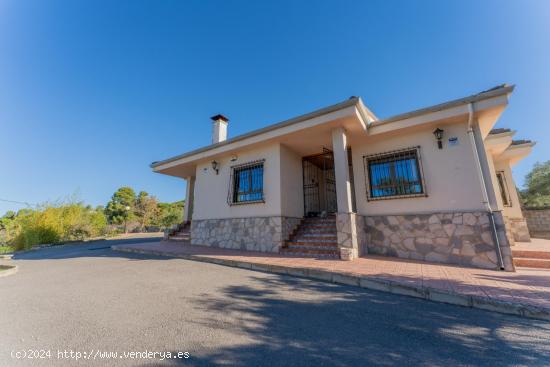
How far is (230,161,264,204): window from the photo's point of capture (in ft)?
23.2

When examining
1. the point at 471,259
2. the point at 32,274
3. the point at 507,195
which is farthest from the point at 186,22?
the point at 507,195

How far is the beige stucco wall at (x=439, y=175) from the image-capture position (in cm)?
486

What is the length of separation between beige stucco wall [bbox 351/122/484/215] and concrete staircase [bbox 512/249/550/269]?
5.16 feet

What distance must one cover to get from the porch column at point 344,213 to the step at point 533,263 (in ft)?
11.9

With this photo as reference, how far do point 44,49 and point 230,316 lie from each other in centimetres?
1410

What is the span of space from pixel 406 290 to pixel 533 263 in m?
4.09

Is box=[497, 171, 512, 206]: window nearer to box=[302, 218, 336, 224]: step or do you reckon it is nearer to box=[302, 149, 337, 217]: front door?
box=[302, 149, 337, 217]: front door

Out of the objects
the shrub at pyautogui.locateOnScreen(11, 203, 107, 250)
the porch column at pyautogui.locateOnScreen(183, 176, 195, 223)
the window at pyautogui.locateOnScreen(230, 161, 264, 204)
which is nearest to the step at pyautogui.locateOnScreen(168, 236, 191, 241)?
the porch column at pyautogui.locateOnScreen(183, 176, 195, 223)

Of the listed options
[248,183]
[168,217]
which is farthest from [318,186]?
[168,217]

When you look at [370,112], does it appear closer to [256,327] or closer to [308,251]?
[308,251]

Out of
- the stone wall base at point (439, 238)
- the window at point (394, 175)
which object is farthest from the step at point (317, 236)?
the window at point (394, 175)

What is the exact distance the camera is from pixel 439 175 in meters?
5.21

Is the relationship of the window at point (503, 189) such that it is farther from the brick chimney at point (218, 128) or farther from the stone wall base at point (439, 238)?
the brick chimney at point (218, 128)

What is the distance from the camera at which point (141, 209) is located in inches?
1003
